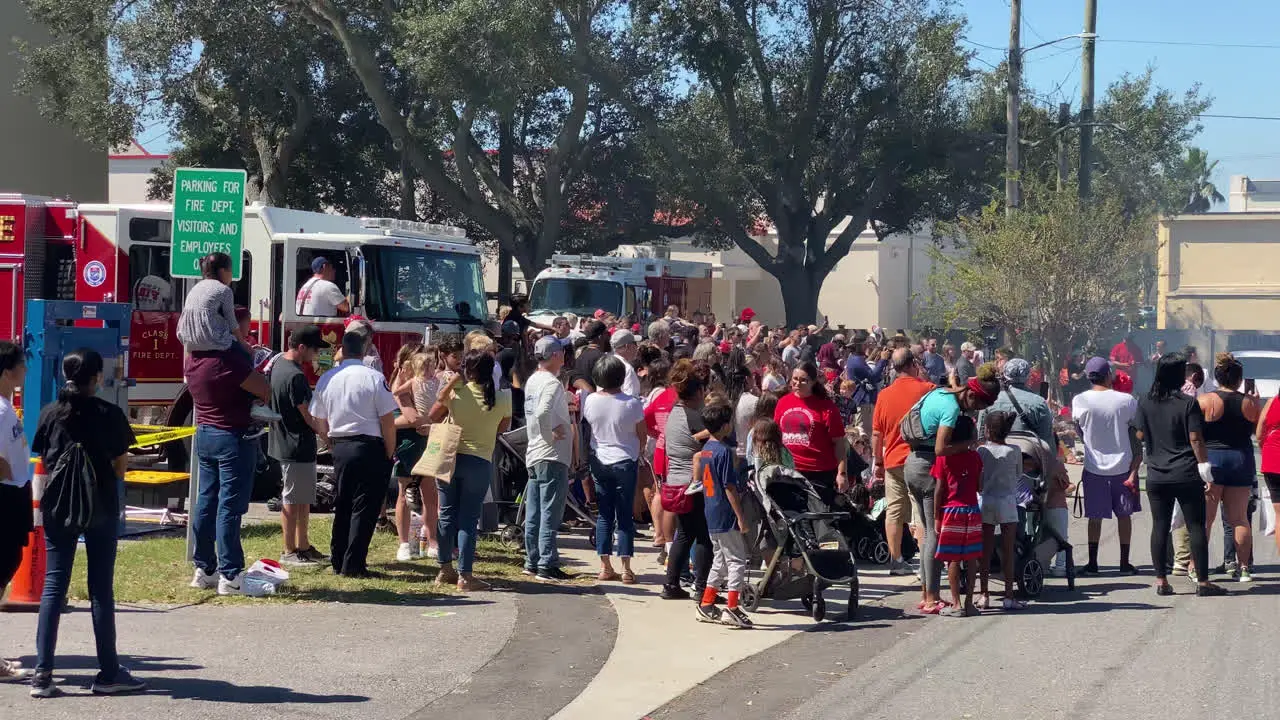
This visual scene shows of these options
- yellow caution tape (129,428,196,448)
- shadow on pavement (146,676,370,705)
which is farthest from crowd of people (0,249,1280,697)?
shadow on pavement (146,676,370,705)

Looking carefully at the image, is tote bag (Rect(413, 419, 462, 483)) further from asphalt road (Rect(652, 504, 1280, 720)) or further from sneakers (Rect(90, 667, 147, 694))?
sneakers (Rect(90, 667, 147, 694))

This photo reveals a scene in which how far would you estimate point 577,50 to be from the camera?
29266 millimetres

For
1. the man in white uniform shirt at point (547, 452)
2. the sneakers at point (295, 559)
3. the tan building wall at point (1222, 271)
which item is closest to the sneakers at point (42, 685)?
the sneakers at point (295, 559)

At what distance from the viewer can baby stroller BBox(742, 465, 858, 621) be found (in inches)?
367

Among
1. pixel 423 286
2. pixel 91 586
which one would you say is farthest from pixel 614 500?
pixel 423 286

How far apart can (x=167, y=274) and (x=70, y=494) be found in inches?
358

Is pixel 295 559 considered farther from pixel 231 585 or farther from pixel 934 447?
pixel 934 447

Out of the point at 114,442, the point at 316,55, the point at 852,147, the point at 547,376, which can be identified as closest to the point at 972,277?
the point at 852,147

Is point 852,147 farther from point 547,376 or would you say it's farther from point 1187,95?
point 547,376

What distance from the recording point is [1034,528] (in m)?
10.3

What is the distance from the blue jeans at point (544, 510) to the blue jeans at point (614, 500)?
28 cm

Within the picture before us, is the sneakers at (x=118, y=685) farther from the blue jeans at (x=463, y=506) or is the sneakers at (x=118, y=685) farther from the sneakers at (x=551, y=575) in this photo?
Result: the sneakers at (x=551, y=575)

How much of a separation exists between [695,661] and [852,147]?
32007 mm

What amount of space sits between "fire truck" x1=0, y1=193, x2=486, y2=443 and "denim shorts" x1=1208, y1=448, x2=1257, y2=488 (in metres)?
8.56
